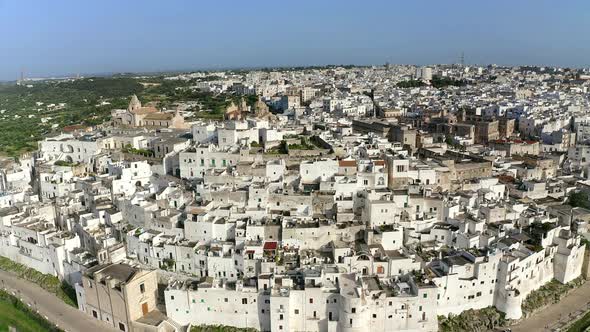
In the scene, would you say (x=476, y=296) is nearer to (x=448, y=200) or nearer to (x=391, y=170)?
(x=448, y=200)

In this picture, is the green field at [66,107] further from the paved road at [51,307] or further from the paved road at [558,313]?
the paved road at [558,313]

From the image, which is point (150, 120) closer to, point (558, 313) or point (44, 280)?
point (44, 280)

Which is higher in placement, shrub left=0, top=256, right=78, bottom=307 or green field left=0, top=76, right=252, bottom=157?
green field left=0, top=76, right=252, bottom=157

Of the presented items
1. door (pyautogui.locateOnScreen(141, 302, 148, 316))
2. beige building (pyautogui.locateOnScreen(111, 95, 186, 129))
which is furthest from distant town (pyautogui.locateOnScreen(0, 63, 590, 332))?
beige building (pyautogui.locateOnScreen(111, 95, 186, 129))

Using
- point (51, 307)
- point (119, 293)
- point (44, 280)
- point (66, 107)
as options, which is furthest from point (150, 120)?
point (66, 107)

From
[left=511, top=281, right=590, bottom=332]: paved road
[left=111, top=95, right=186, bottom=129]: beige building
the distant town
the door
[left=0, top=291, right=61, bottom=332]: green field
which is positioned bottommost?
[left=511, top=281, right=590, bottom=332]: paved road

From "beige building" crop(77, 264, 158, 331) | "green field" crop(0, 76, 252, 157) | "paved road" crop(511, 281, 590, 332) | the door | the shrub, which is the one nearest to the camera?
"beige building" crop(77, 264, 158, 331)

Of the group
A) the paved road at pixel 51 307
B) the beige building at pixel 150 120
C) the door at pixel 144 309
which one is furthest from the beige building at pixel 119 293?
the beige building at pixel 150 120

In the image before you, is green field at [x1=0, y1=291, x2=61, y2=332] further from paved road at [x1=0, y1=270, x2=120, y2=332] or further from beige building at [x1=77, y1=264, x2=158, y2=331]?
beige building at [x1=77, y1=264, x2=158, y2=331]
